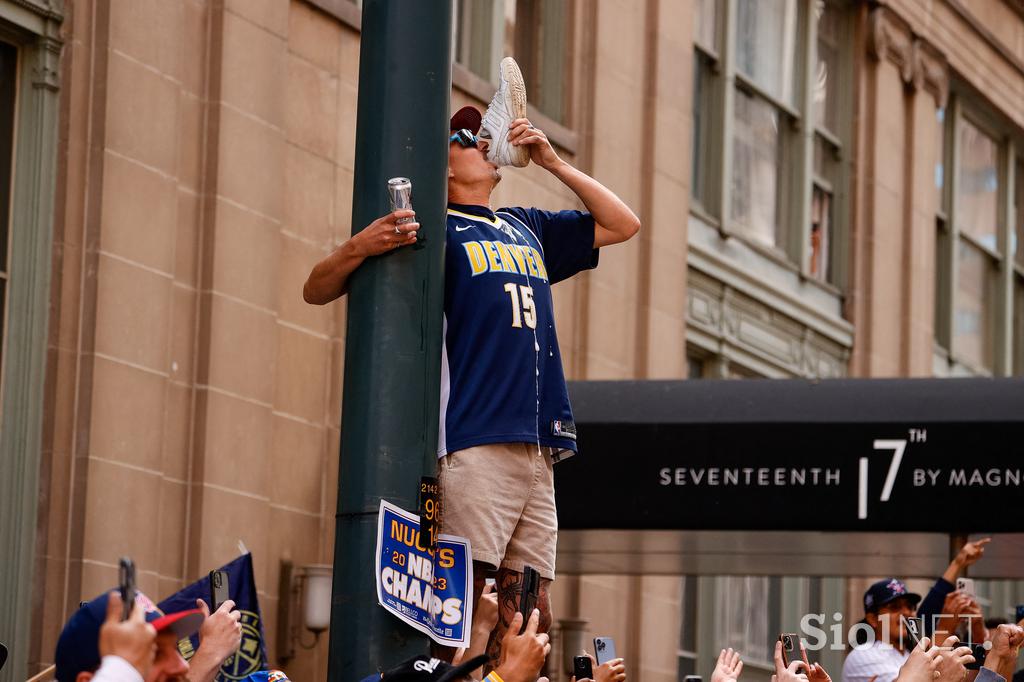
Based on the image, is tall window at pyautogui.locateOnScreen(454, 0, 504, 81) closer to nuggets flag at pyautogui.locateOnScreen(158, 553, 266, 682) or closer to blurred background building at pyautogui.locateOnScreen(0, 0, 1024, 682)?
blurred background building at pyautogui.locateOnScreen(0, 0, 1024, 682)

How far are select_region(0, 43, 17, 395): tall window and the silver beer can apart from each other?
20.3ft

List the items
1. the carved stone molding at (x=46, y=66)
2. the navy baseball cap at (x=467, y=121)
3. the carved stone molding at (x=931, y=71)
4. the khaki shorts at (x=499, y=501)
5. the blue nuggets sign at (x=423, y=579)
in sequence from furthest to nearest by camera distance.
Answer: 1. the carved stone molding at (x=931, y=71)
2. the carved stone molding at (x=46, y=66)
3. the navy baseball cap at (x=467, y=121)
4. the khaki shorts at (x=499, y=501)
5. the blue nuggets sign at (x=423, y=579)

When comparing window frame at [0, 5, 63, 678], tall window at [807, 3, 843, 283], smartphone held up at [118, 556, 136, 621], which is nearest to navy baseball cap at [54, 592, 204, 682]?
smartphone held up at [118, 556, 136, 621]

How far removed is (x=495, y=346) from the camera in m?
7.31

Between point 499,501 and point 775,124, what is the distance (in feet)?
57.5

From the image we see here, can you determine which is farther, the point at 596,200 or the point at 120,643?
the point at 596,200

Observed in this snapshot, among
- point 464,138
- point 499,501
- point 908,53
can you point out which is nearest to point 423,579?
point 499,501

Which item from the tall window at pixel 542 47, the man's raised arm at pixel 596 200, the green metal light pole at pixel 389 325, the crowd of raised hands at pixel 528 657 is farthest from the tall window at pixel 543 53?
the crowd of raised hands at pixel 528 657

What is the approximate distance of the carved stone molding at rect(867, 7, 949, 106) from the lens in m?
26.1

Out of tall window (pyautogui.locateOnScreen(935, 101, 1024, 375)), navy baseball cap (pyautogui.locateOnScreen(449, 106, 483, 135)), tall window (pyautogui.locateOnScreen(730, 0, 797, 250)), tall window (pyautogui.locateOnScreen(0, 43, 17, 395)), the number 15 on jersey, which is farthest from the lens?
tall window (pyautogui.locateOnScreen(935, 101, 1024, 375))

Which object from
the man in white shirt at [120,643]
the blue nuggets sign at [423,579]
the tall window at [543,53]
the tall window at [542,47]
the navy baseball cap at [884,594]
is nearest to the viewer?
the man in white shirt at [120,643]

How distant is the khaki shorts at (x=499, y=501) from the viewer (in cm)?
720

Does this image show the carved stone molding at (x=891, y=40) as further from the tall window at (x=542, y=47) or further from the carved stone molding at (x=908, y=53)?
the tall window at (x=542, y=47)

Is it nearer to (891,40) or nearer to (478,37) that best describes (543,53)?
(478,37)
